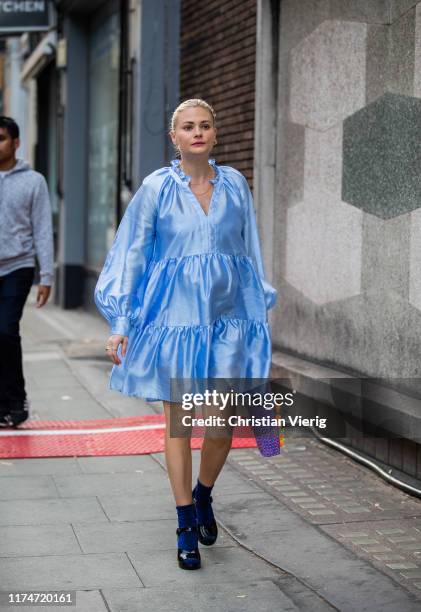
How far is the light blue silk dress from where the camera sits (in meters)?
4.48

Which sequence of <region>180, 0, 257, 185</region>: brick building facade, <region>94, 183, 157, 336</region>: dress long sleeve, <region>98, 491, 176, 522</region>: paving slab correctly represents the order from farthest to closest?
<region>180, 0, 257, 185</region>: brick building facade → <region>98, 491, 176, 522</region>: paving slab → <region>94, 183, 157, 336</region>: dress long sleeve

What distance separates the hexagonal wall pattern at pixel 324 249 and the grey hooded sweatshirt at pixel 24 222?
5.44 ft

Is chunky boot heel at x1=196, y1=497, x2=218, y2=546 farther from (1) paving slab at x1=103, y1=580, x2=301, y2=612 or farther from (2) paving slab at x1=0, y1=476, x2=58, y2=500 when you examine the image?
(2) paving slab at x1=0, y1=476, x2=58, y2=500

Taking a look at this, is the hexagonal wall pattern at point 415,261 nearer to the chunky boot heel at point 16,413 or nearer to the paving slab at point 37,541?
the paving slab at point 37,541

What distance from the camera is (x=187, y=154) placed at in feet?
15.1

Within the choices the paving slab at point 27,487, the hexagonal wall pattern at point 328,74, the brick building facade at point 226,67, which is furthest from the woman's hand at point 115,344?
the brick building facade at point 226,67

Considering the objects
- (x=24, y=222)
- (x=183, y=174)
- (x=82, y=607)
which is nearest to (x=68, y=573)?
(x=82, y=607)

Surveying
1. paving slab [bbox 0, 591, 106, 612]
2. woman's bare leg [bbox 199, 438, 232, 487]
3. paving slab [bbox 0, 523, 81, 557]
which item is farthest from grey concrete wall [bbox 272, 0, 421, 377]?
paving slab [bbox 0, 591, 106, 612]

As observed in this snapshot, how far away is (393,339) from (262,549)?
182 centimetres

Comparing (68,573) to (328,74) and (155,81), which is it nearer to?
(328,74)

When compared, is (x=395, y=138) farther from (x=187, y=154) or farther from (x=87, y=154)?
(x=87, y=154)

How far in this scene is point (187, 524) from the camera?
4.48 m

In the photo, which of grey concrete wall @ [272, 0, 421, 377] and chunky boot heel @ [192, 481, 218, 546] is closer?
chunky boot heel @ [192, 481, 218, 546]

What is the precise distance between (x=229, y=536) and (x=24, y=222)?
9.53 feet
